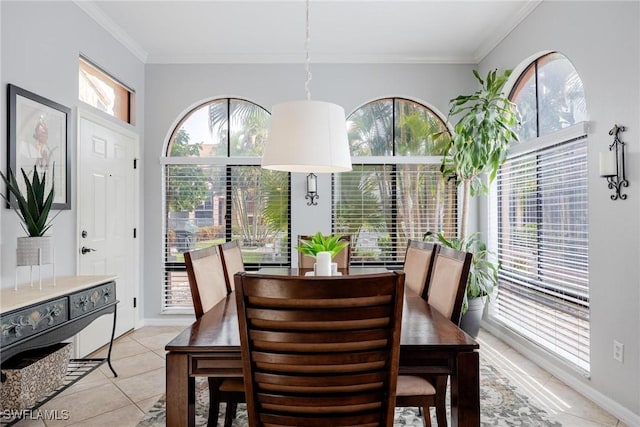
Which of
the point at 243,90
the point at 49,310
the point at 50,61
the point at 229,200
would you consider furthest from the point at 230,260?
the point at 243,90

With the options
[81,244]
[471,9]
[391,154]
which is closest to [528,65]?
[471,9]

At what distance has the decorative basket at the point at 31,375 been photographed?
2059 millimetres

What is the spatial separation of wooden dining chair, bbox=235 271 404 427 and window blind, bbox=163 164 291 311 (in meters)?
3.08

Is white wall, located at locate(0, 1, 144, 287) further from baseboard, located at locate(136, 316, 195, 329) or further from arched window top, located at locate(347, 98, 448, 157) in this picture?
arched window top, located at locate(347, 98, 448, 157)

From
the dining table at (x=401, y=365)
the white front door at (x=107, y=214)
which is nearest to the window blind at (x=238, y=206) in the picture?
the white front door at (x=107, y=214)

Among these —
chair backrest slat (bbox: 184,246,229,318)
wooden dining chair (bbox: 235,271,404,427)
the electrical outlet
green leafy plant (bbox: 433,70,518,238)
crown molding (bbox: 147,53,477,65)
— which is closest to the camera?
wooden dining chair (bbox: 235,271,404,427)

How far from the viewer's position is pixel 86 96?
134 inches

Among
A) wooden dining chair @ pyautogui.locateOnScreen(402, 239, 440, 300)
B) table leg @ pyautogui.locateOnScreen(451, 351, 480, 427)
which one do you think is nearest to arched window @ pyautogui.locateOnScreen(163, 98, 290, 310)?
wooden dining chair @ pyautogui.locateOnScreen(402, 239, 440, 300)

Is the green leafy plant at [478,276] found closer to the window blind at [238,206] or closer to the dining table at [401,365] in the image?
the window blind at [238,206]

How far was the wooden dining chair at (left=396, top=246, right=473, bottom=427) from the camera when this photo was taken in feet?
5.48

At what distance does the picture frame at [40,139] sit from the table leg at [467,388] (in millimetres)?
2772

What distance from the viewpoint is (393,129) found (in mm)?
4301

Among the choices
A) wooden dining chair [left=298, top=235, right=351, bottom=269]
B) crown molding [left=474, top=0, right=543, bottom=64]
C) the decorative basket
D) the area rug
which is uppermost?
crown molding [left=474, top=0, right=543, bottom=64]

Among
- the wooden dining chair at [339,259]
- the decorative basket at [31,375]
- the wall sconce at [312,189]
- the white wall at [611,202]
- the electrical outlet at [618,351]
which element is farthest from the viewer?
the wall sconce at [312,189]
